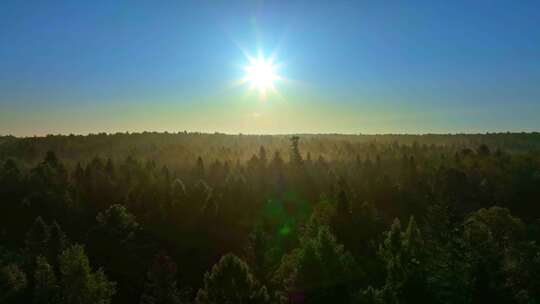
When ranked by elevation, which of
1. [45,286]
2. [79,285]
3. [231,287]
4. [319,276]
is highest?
[231,287]

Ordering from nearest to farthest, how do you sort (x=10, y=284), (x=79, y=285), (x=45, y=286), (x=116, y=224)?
(x=79, y=285) → (x=10, y=284) → (x=45, y=286) → (x=116, y=224)

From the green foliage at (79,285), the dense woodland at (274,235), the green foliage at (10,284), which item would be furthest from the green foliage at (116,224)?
the green foliage at (79,285)

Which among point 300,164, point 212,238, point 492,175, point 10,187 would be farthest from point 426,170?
point 10,187

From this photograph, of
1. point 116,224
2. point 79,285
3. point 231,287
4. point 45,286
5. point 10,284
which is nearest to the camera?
point 231,287

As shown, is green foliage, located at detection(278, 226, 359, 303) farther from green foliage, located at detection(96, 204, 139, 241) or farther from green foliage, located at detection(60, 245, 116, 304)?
green foliage, located at detection(96, 204, 139, 241)

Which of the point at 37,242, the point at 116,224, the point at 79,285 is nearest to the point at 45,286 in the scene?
the point at 79,285

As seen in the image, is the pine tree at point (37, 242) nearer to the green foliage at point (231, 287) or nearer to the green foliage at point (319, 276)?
the green foliage at point (319, 276)

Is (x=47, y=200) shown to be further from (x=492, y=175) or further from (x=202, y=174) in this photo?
(x=492, y=175)

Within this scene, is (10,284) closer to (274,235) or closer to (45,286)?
(45,286)

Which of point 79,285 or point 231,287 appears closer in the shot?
point 231,287
